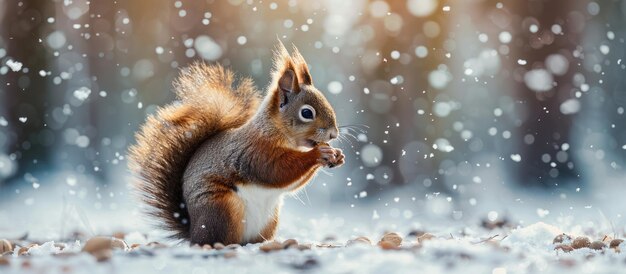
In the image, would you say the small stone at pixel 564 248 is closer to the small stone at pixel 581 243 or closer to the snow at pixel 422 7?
the small stone at pixel 581 243

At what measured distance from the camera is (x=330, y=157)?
227 centimetres

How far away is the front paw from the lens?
2.27 metres

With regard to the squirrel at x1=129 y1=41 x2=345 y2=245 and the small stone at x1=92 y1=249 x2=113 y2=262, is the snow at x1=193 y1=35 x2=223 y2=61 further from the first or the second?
the small stone at x1=92 y1=249 x2=113 y2=262

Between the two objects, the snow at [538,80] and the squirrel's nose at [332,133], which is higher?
the snow at [538,80]

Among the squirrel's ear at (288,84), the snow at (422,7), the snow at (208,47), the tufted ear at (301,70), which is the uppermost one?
the snow at (422,7)

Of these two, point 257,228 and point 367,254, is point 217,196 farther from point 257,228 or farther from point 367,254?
point 367,254

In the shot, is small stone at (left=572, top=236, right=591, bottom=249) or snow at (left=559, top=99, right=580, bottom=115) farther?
snow at (left=559, top=99, right=580, bottom=115)

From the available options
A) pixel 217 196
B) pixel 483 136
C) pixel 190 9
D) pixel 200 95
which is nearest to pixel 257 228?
pixel 217 196

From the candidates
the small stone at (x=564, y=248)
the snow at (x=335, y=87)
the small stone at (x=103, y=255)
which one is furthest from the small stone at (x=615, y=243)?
the snow at (x=335, y=87)

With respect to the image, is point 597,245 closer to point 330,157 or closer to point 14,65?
point 330,157

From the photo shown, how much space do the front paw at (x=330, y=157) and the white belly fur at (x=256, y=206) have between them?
0.18 metres

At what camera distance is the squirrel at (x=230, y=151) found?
7.50 feet

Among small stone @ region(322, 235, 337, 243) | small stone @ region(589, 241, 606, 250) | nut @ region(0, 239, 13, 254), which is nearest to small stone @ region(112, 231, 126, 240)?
nut @ region(0, 239, 13, 254)

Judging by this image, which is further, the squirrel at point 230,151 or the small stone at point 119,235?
the small stone at point 119,235
